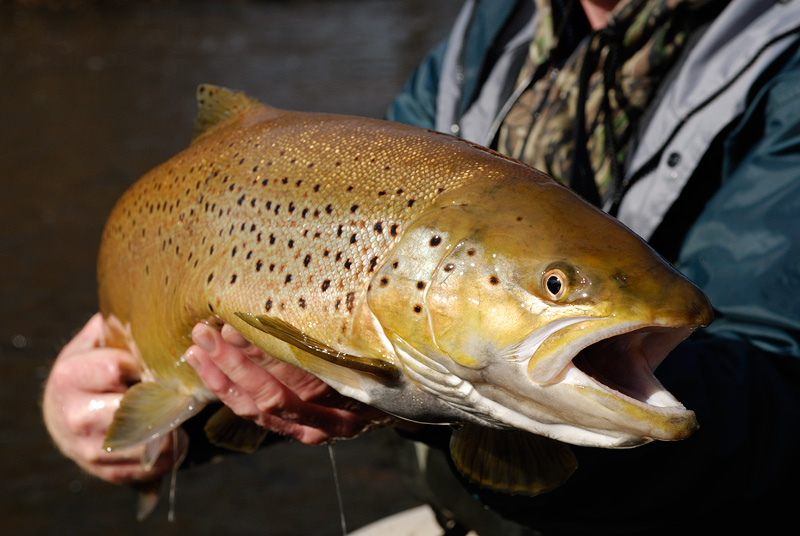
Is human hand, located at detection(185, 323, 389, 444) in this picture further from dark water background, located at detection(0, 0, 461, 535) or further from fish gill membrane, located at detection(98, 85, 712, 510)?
dark water background, located at detection(0, 0, 461, 535)

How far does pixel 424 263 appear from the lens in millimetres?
1329

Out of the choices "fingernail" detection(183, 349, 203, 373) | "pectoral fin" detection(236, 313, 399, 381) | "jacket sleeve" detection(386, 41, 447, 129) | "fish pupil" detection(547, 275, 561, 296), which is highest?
"fish pupil" detection(547, 275, 561, 296)

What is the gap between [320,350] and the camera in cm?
138

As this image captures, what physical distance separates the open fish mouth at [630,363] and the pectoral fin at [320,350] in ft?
1.00

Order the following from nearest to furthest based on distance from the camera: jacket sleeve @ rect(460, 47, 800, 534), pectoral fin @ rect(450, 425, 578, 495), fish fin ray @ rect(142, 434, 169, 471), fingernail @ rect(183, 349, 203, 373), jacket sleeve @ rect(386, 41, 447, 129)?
1. pectoral fin @ rect(450, 425, 578, 495)
2. jacket sleeve @ rect(460, 47, 800, 534)
3. fingernail @ rect(183, 349, 203, 373)
4. fish fin ray @ rect(142, 434, 169, 471)
5. jacket sleeve @ rect(386, 41, 447, 129)

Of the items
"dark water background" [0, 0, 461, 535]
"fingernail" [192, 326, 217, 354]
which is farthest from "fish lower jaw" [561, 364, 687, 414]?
"dark water background" [0, 0, 461, 535]

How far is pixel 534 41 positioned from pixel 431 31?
1353 cm

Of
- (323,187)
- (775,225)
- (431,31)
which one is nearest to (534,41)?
(775,225)

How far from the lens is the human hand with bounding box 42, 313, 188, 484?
83.0 inches

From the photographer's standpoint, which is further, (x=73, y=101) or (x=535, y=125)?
(x=73, y=101)

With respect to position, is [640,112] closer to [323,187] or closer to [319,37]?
[323,187]

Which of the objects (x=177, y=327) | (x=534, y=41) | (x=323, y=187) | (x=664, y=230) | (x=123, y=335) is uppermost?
(x=534, y=41)

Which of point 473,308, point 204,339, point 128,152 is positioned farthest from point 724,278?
point 128,152

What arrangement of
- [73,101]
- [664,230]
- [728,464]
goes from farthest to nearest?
[73,101] < [664,230] < [728,464]
